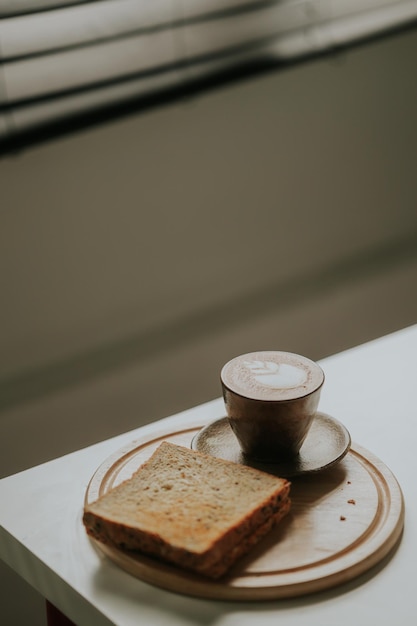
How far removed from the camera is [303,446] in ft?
3.42

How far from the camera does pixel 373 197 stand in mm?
2363

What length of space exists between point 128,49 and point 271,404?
113cm

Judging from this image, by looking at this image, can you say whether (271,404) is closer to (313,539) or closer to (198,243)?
(313,539)

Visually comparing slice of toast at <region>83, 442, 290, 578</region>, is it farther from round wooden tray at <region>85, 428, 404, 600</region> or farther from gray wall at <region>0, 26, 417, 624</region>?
gray wall at <region>0, 26, 417, 624</region>

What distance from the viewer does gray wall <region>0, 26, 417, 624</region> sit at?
1866 mm

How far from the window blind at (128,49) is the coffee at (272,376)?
36.8 inches

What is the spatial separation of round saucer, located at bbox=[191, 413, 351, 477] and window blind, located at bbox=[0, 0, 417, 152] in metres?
0.94

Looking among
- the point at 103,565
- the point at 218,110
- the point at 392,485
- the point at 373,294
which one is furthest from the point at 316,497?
the point at 373,294

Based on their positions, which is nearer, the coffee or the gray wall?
the coffee

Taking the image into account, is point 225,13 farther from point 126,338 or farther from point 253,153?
point 126,338

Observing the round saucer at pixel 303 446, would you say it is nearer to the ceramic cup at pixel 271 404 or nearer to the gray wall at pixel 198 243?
the ceramic cup at pixel 271 404

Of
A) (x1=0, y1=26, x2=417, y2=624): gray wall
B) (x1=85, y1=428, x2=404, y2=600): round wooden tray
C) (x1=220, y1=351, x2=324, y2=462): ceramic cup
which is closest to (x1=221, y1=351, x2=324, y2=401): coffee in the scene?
(x1=220, y1=351, x2=324, y2=462): ceramic cup

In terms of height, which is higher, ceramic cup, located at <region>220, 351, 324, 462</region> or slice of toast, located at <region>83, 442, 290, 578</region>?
ceramic cup, located at <region>220, 351, 324, 462</region>

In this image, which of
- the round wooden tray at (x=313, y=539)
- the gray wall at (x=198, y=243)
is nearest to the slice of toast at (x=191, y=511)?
the round wooden tray at (x=313, y=539)
